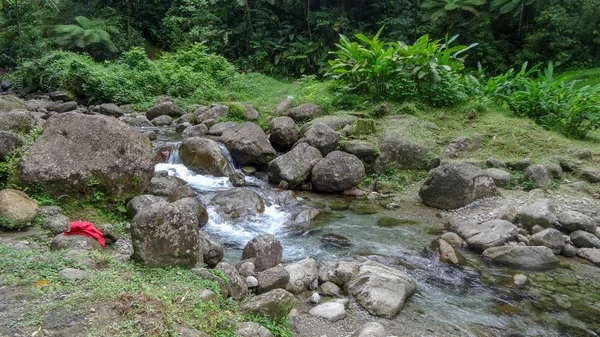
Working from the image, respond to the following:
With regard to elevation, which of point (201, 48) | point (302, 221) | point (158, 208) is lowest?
point (302, 221)

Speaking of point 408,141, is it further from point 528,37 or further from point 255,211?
point 528,37

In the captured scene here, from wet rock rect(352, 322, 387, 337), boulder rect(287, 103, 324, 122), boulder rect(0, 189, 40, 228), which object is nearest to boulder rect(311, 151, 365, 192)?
boulder rect(287, 103, 324, 122)

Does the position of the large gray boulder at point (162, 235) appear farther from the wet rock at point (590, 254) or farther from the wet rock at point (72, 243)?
the wet rock at point (590, 254)

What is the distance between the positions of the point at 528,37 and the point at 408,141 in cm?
1207

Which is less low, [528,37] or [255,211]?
[528,37]

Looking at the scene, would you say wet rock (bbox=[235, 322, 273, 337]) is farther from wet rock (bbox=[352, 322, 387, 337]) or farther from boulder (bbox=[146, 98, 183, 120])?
boulder (bbox=[146, 98, 183, 120])

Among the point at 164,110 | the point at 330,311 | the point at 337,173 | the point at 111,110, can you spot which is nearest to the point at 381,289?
the point at 330,311

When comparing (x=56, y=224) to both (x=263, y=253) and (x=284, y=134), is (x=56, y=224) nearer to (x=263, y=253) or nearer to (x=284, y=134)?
(x=263, y=253)

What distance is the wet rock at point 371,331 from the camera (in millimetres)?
4207

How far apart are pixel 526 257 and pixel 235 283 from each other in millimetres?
4280

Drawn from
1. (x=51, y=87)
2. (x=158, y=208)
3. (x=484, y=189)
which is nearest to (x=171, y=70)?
(x=51, y=87)

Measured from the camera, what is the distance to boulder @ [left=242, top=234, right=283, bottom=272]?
17.8ft

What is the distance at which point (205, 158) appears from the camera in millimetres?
9570

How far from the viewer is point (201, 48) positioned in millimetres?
19266
